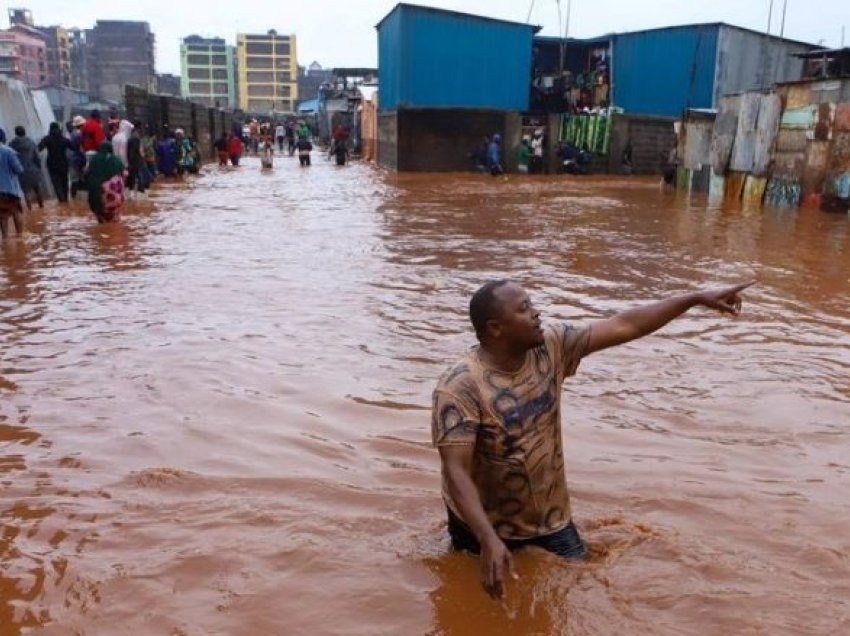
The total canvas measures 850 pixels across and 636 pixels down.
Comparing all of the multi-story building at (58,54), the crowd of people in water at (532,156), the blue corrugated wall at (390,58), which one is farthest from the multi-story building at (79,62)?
the crowd of people in water at (532,156)

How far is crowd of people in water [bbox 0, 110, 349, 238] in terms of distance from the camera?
1152 cm

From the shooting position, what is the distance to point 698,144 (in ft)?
65.6

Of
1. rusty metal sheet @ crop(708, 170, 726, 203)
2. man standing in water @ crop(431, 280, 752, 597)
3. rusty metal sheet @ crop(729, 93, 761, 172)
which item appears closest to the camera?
man standing in water @ crop(431, 280, 752, 597)

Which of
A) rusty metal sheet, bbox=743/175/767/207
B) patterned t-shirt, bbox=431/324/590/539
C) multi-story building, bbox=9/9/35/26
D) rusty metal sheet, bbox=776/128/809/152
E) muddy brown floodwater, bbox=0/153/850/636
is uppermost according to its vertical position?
multi-story building, bbox=9/9/35/26

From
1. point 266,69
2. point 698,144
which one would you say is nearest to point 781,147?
point 698,144

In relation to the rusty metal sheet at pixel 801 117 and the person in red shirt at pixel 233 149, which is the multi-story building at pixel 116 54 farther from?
the rusty metal sheet at pixel 801 117

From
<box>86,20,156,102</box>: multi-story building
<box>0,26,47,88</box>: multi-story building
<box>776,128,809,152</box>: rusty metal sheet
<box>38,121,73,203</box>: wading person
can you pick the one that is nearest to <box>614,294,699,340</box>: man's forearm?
<box>776,128,809,152</box>: rusty metal sheet

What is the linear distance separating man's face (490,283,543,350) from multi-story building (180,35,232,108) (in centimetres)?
10756

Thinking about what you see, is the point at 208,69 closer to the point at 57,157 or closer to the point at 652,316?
the point at 57,157

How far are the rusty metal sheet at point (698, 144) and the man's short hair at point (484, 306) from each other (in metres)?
18.3

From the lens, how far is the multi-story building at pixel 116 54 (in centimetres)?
8156

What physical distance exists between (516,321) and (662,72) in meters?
28.5

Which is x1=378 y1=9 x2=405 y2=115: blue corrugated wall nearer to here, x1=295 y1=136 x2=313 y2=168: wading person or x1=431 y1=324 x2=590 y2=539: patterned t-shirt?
x1=295 y1=136 x2=313 y2=168: wading person

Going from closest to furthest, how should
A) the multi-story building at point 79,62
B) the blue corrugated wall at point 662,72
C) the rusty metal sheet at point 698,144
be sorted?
the rusty metal sheet at point 698,144 < the blue corrugated wall at point 662,72 < the multi-story building at point 79,62
